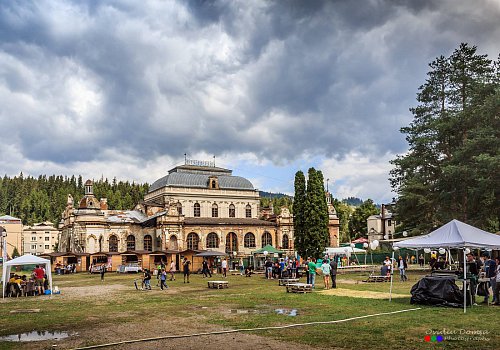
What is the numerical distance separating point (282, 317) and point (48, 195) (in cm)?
15512

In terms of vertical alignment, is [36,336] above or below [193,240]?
below

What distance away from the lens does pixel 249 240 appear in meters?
68.6

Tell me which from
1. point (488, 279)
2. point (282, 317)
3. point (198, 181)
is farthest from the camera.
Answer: point (198, 181)

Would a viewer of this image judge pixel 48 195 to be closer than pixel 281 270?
No

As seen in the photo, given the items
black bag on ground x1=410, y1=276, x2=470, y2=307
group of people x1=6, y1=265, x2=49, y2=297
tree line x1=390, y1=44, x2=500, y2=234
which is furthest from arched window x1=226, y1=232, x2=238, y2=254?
black bag on ground x1=410, y1=276, x2=470, y2=307

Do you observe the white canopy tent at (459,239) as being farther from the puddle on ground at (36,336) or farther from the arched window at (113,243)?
the arched window at (113,243)

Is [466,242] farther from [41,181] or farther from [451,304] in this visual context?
[41,181]

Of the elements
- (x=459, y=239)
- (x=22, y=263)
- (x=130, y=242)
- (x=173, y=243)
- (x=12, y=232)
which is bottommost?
(x=173, y=243)

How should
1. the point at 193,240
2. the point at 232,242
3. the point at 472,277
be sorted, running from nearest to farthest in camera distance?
the point at 472,277
the point at 193,240
the point at 232,242

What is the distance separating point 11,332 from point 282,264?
23.8m

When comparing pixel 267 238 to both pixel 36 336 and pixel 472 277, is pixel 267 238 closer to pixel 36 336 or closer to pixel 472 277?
pixel 472 277

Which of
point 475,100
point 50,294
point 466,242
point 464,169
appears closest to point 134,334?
point 466,242

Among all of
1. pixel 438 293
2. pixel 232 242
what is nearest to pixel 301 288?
pixel 438 293

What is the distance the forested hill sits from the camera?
142 m
